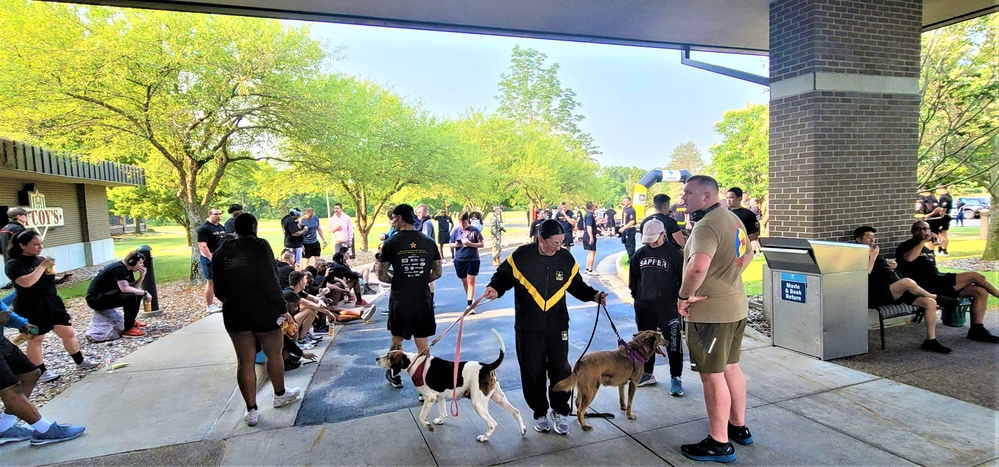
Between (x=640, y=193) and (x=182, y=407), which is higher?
(x=640, y=193)

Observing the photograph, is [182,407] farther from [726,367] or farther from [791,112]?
[791,112]

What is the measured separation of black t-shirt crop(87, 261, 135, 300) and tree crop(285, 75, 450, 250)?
610 centimetres

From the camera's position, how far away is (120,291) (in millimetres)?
7078

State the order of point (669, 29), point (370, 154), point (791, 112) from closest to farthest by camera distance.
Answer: point (791, 112), point (669, 29), point (370, 154)

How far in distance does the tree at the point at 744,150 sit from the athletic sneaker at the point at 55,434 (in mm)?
30283

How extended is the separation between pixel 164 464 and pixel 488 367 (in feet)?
8.22

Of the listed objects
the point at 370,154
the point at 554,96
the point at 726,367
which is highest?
the point at 554,96

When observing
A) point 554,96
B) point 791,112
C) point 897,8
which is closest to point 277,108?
point 791,112

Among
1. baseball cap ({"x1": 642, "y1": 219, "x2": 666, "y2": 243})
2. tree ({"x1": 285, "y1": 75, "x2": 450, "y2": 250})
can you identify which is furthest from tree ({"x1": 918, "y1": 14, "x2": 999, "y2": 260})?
tree ({"x1": 285, "y1": 75, "x2": 450, "y2": 250})

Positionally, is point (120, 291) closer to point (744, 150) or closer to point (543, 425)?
point (543, 425)

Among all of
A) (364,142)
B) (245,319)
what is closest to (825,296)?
(245,319)

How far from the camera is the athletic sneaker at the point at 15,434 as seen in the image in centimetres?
379

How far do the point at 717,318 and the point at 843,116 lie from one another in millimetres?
4769

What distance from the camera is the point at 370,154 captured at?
63.4 feet
